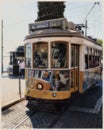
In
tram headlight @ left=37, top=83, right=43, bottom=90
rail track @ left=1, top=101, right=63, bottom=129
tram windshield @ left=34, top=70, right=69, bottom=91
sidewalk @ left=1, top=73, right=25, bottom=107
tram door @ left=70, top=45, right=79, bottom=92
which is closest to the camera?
rail track @ left=1, top=101, right=63, bottom=129

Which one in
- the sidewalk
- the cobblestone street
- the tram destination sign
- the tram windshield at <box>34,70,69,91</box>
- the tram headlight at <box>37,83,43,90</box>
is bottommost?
the cobblestone street

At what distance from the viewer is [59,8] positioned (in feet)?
61.2

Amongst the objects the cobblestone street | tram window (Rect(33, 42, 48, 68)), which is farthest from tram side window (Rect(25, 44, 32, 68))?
the cobblestone street

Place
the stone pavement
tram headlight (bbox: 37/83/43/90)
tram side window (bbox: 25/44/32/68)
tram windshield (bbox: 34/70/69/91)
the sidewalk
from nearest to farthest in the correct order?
1. the stone pavement
2. tram windshield (bbox: 34/70/69/91)
3. tram headlight (bbox: 37/83/43/90)
4. tram side window (bbox: 25/44/32/68)
5. the sidewalk

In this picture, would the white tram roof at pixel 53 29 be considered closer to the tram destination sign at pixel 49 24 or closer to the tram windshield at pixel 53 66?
the tram destination sign at pixel 49 24

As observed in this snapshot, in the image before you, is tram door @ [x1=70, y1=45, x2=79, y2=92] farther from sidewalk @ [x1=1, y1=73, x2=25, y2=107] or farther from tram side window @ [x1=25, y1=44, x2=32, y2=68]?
sidewalk @ [x1=1, y1=73, x2=25, y2=107]

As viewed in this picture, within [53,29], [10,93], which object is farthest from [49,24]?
[10,93]

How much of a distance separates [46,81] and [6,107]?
1613 mm

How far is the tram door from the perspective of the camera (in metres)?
7.36

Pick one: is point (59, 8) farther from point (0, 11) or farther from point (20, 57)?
point (0, 11)

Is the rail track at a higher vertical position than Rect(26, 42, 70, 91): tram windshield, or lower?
lower

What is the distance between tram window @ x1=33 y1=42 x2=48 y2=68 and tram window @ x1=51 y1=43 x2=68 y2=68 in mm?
213

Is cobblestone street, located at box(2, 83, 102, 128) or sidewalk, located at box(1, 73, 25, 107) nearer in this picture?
cobblestone street, located at box(2, 83, 102, 128)

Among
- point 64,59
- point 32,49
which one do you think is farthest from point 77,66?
point 32,49
